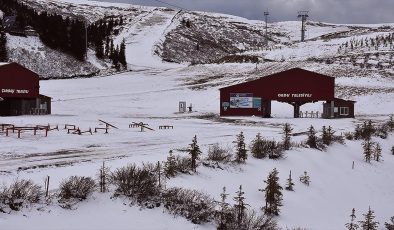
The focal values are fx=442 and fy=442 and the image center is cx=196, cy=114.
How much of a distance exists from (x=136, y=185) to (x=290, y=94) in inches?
1763

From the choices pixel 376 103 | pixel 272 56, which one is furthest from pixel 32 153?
pixel 272 56

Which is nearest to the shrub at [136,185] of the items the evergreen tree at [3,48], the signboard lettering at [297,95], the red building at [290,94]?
the red building at [290,94]

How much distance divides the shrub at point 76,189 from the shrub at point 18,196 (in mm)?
639

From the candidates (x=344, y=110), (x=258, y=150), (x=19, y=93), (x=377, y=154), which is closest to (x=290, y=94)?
(x=344, y=110)

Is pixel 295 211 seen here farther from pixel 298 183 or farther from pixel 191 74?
pixel 191 74

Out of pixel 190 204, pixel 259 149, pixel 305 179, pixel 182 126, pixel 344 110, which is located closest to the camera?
pixel 190 204

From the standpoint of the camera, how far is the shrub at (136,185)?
13383mm

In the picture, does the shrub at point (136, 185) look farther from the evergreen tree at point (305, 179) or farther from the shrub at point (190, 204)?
the evergreen tree at point (305, 179)

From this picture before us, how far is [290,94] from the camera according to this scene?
55969mm

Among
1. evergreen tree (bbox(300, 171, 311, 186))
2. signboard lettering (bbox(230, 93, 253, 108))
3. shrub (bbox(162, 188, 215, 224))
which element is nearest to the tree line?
signboard lettering (bbox(230, 93, 253, 108))

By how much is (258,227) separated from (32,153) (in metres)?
12.5

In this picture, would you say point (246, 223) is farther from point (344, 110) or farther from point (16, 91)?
point (344, 110)

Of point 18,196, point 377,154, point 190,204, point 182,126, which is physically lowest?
point 190,204

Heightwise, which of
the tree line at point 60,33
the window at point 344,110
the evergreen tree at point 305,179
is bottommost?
the evergreen tree at point 305,179
